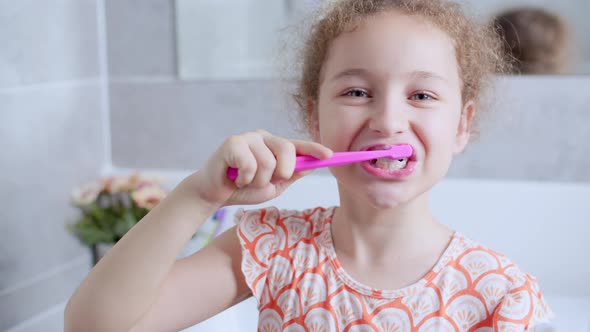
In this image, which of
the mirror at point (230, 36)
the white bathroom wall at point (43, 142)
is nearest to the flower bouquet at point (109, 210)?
the white bathroom wall at point (43, 142)

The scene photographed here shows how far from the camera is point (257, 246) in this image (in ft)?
2.51

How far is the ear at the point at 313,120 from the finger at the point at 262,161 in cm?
22

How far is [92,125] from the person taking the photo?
1561mm

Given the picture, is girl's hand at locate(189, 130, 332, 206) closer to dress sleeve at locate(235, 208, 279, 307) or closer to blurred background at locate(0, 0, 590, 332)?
dress sleeve at locate(235, 208, 279, 307)

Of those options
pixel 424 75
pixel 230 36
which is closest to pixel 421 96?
pixel 424 75

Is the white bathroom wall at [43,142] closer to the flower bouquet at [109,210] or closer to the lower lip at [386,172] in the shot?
the flower bouquet at [109,210]

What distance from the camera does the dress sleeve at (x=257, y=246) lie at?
0.75 metres

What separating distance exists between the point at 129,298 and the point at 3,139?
27.2 inches

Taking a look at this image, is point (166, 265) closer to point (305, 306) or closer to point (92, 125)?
point (305, 306)

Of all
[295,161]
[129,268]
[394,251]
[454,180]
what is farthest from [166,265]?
[454,180]

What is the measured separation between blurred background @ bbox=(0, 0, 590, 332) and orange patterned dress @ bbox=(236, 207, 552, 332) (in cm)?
38

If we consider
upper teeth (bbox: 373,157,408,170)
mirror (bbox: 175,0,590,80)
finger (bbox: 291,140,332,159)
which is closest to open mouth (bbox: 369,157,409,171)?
upper teeth (bbox: 373,157,408,170)

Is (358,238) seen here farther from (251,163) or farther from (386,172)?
(251,163)

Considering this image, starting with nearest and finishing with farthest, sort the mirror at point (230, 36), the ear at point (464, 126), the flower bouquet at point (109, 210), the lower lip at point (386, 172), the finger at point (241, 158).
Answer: the finger at point (241, 158), the lower lip at point (386, 172), the ear at point (464, 126), the flower bouquet at point (109, 210), the mirror at point (230, 36)
